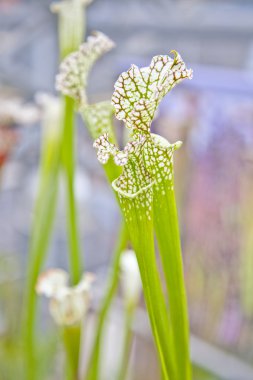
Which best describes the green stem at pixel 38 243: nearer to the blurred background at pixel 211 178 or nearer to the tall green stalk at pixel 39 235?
the tall green stalk at pixel 39 235

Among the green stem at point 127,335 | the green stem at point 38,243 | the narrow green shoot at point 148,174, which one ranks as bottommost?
the green stem at point 127,335

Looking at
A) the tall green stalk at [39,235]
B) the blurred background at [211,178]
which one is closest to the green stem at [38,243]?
the tall green stalk at [39,235]

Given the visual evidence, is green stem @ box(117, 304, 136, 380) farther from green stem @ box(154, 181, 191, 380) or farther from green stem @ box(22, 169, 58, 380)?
green stem @ box(154, 181, 191, 380)

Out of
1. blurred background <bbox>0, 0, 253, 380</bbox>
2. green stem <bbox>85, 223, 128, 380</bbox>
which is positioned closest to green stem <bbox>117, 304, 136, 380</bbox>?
green stem <bbox>85, 223, 128, 380</bbox>

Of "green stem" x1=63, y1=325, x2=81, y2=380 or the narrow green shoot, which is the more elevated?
the narrow green shoot

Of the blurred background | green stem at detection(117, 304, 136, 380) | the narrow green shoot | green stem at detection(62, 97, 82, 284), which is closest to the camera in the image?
the narrow green shoot

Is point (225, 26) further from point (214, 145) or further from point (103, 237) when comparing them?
point (103, 237)
